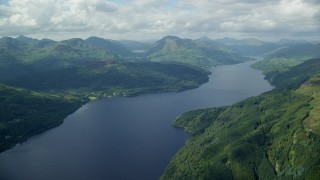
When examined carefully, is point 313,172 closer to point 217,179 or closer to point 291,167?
point 291,167

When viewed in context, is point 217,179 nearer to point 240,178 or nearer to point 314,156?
point 240,178

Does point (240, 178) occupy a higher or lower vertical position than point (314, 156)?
lower

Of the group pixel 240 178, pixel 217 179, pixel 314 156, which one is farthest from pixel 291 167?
pixel 217 179

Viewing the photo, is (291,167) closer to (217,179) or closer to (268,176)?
(268,176)

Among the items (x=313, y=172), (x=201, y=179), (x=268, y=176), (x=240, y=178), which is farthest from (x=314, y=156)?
(x=201, y=179)

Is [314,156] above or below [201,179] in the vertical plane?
above

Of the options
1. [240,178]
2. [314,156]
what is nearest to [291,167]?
[314,156]

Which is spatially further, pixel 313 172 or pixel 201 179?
pixel 201 179
